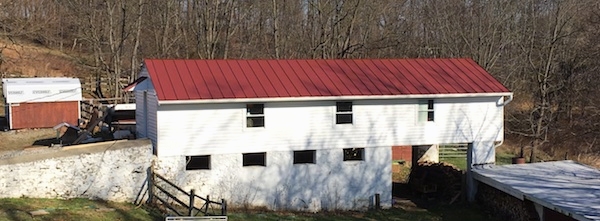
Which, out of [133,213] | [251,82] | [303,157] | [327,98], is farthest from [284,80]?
[133,213]

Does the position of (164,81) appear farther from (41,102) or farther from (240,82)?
(41,102)

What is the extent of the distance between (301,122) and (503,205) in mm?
7628

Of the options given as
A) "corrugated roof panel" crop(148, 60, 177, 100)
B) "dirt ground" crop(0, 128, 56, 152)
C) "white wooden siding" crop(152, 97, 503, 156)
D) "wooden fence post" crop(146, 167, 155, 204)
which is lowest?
"wooden fence post" crop(146, 167, 155, 204)

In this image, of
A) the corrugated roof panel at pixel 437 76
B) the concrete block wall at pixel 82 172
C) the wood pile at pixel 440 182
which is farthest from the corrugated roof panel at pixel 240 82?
the wood pile at pixel 440 182

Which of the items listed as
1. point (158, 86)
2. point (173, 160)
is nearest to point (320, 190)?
point (173, 160)

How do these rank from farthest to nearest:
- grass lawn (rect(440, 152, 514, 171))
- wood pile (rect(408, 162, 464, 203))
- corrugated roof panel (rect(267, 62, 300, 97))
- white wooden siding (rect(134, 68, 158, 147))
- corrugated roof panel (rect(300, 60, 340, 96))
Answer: grass lawn (rect(440, 152, 514, 171)) → wood pile (rect(408, 162, 464, 203)) → corrugated roof panel (rect(300, 60, 340, 96)) → corrugated roof panel (rect(267, 62, 300, 97)) → white wooden siding (rect(134, 68, 158, 147))

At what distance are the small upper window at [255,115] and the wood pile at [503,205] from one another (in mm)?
8685

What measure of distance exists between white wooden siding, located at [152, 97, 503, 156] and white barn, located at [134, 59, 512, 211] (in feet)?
0.11

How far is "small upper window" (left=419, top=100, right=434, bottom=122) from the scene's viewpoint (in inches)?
849

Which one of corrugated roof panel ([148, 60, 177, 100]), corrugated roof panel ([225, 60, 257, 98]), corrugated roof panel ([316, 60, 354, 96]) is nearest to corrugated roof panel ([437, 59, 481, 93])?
corrugated roof panel ([316, 60, 354, 96])

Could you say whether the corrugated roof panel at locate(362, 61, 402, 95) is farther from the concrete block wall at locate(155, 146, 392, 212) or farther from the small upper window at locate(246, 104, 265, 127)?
the small upper window at locate(246, 104, 265, 127)

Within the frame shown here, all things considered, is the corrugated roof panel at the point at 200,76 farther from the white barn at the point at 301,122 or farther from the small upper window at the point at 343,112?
the small upper window at the point at 343,112

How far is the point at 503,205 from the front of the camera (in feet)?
66.9

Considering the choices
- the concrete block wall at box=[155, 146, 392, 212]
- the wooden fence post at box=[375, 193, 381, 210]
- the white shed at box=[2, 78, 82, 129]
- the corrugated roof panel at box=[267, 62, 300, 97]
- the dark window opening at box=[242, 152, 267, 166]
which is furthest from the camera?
the white shed at box=[2, 78, 82, 129]
